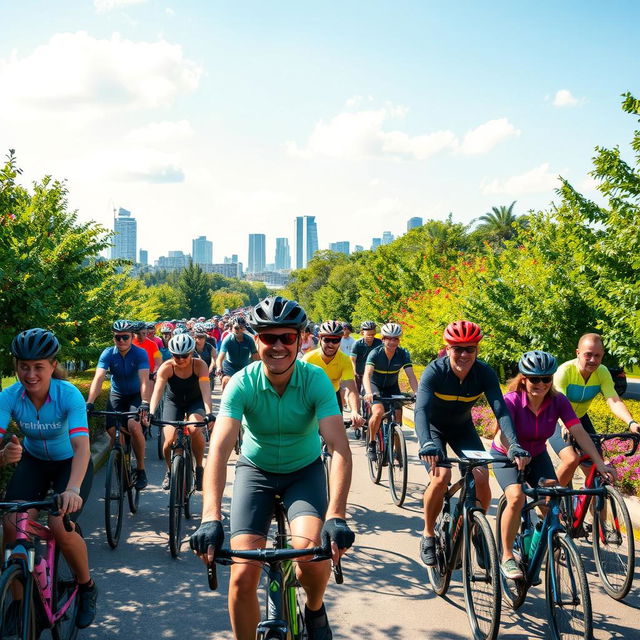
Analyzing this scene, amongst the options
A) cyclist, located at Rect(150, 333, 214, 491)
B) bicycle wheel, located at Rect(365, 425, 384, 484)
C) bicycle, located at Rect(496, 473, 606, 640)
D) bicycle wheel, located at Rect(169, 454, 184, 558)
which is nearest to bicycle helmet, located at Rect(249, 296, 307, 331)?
bicycle, located at Rect(496, 473, 606, 640)

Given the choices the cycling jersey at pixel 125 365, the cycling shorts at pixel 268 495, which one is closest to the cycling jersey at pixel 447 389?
the cycling shorts at pixel 268 495

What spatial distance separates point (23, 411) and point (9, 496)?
1.94 feet

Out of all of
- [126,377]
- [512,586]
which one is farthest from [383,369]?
[512,586]

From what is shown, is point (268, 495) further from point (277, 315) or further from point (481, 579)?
point (481, 579)

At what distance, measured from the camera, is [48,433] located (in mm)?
4227

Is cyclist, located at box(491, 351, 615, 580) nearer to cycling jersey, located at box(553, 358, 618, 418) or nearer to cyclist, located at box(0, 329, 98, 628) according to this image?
cycling jersey, located at box(553, 358, 618, 418)

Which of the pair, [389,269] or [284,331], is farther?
[389,269]

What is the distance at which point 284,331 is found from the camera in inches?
135

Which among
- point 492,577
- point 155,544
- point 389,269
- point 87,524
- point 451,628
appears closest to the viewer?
point 492,577

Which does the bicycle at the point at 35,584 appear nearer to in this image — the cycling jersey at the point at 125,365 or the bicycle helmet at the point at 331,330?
the cycling jersey at the point at 125,365

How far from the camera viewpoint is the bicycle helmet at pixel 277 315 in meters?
3.40

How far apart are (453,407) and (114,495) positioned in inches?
145

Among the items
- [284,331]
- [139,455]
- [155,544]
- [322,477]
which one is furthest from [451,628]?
[139,455]

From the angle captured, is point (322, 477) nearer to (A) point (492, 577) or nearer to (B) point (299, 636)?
(B) point (299, 636)
